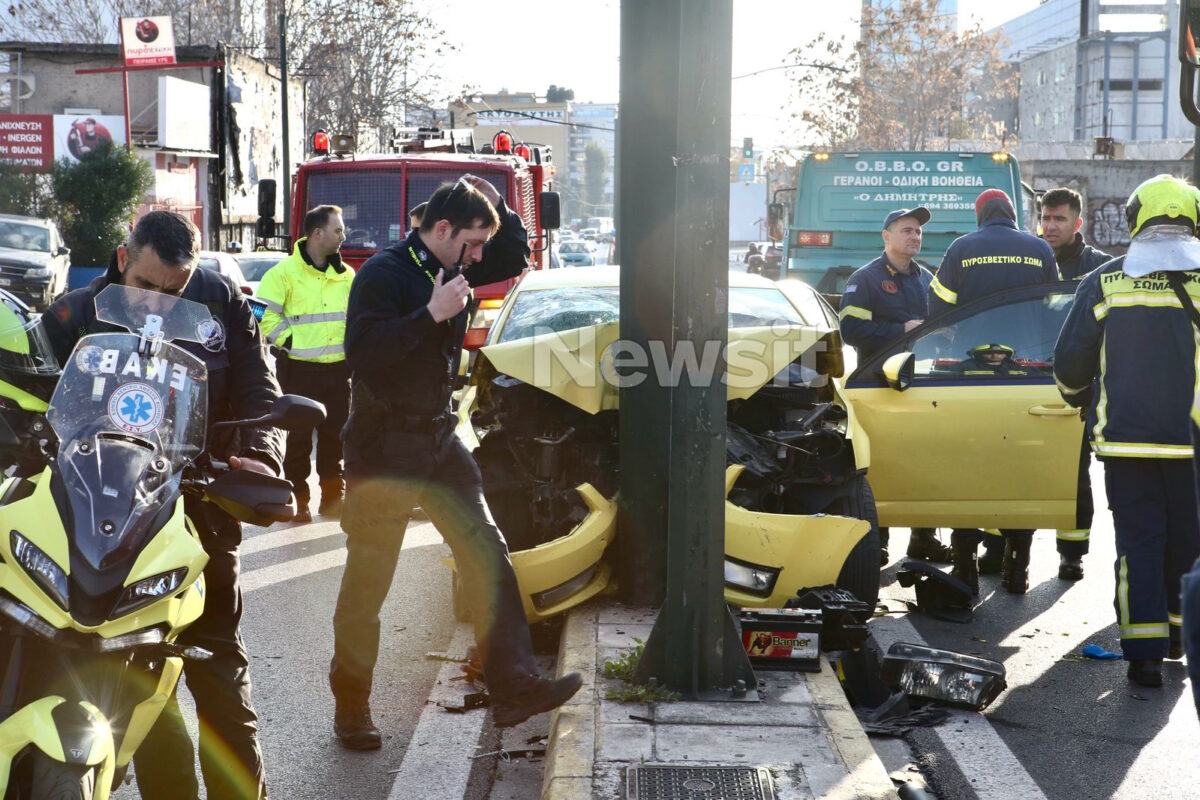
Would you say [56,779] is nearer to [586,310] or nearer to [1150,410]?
[1150,410]

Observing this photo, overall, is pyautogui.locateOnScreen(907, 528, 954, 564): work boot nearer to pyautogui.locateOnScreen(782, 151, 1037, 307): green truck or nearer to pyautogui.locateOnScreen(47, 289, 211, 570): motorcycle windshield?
pyautogui.locateOnScreen(47, 289, 211, 570): motorcycle windshield

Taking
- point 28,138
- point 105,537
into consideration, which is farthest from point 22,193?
point 105,537

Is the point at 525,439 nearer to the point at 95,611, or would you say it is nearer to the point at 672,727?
the point at 672,727

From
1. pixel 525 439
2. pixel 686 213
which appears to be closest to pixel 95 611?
pixel 686 213

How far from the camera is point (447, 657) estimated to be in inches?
229

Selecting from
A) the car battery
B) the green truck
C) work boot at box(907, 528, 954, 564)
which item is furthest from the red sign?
the car battery

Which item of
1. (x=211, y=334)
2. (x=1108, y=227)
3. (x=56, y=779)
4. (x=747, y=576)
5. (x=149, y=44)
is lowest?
(x=747, y=576)

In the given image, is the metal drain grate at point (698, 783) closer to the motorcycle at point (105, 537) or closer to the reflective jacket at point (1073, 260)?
the motorcycle at point (105, 537)

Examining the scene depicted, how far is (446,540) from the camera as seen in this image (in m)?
4.65

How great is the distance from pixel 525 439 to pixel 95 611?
11.3ft

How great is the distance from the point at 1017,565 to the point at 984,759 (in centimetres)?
253

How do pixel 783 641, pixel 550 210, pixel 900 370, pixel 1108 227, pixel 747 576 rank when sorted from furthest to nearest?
pixel 1108 227 < pixel 550 210 < pixel 900 370 < pixel 747 576 < pixel 783 641

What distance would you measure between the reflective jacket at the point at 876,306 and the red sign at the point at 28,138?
25679mm

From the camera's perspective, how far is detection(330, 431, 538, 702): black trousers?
451 centimetres
